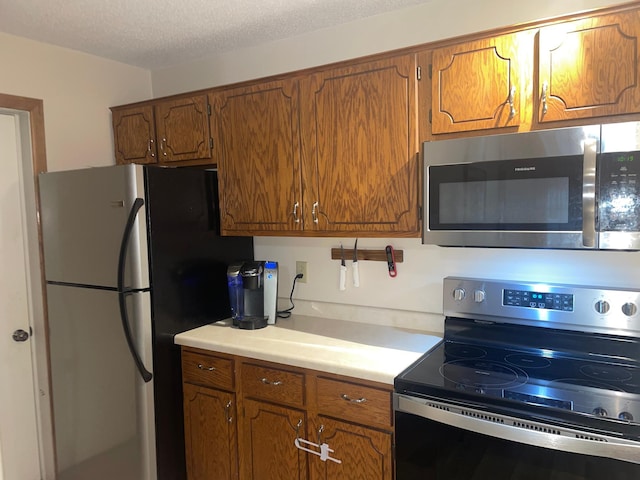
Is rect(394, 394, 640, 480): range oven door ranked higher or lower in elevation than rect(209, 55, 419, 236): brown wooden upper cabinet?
lower

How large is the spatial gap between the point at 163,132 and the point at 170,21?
0.56 m

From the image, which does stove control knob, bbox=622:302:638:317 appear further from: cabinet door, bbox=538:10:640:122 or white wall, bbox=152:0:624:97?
white wall, bbox=152:0:624:97

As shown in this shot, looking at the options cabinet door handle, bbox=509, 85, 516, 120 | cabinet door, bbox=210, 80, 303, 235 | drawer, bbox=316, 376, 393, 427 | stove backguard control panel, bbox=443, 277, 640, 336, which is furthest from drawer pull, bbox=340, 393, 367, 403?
cabinet door handle, bbox=509, 85, 516, 120

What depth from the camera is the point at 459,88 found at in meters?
1.73

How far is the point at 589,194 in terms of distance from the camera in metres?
1.52

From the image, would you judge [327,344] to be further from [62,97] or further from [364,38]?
[62,97]

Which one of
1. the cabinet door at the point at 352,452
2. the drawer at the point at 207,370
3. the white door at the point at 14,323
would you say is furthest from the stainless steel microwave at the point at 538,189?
the white door at the point at 14,323

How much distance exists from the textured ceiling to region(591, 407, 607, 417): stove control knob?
1734 mm

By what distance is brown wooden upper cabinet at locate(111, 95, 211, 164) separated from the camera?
238cm

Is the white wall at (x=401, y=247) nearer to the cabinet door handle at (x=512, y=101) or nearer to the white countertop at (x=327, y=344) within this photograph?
the white countertop at (x=327, y=344)

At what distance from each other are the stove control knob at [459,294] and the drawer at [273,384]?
2.34 feet

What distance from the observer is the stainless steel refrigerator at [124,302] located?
2.09 meters

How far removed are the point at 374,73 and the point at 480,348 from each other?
1.19 m

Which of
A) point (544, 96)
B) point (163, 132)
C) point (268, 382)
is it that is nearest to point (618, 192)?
point (544, 96)
